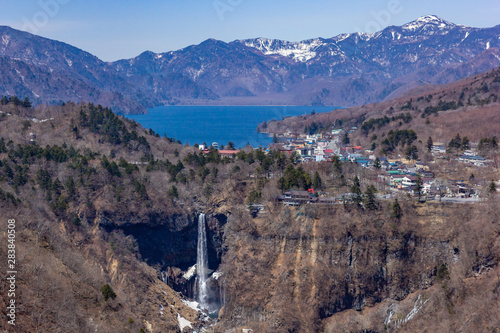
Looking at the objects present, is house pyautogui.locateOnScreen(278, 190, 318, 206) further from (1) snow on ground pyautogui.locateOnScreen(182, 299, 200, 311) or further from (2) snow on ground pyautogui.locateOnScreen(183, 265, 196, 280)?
(1) snow on ground pyautogui.locateOnScreen(182, 299, 200, 311)

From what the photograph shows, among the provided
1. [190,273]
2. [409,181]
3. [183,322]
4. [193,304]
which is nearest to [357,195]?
[409,181]

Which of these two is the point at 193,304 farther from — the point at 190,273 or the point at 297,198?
the point at 297,198

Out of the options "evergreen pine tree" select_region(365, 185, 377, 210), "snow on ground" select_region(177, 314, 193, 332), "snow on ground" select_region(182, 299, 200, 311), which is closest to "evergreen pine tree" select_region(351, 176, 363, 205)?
"evergreen pine tree" select_region(365, 185, 377, 210)

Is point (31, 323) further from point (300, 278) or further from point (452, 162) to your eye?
point (452, 162)

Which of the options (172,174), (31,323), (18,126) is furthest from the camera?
(18,126)

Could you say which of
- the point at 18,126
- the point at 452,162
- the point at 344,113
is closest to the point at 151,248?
the point at 18,126

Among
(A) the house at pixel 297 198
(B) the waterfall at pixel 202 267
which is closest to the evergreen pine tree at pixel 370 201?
(A) the house at pixel 297 198

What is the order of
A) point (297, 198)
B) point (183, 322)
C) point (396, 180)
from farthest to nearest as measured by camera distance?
point (396, 180)
point (297, 198)
point (183, 322)

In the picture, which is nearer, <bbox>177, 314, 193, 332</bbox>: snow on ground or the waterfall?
<bbox>177, 314, 193, 332</bbox>: snow on ground
